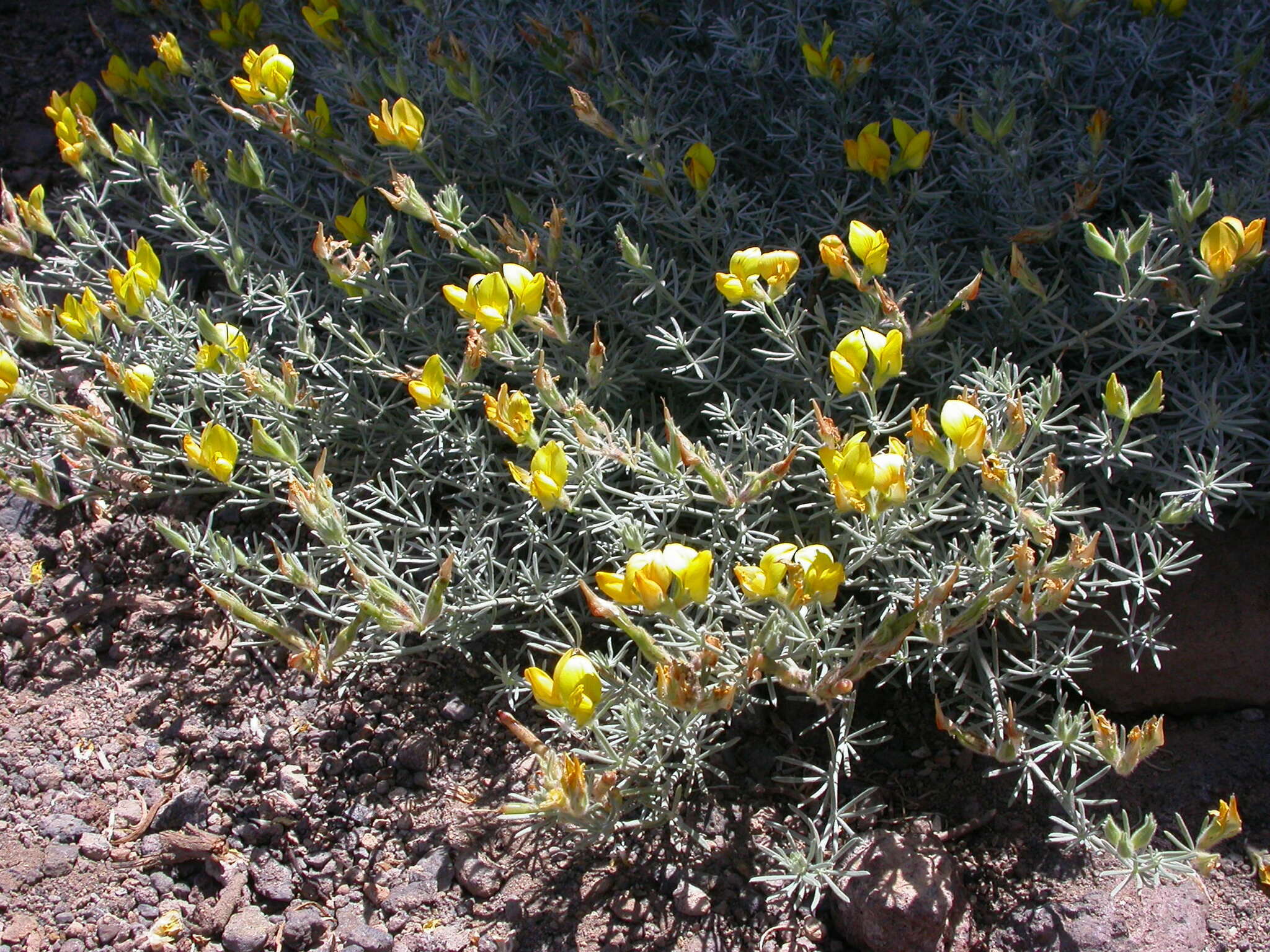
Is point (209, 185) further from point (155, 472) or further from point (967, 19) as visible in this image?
point (967, 19)

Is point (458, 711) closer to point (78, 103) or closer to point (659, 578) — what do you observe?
point (659, 578)

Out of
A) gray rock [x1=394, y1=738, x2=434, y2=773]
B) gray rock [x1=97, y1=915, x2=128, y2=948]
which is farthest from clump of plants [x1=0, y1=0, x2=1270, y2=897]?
gray rock [x1=97, y1=915, x2=128, y2=948]

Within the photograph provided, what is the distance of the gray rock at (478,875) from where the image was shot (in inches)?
93.2

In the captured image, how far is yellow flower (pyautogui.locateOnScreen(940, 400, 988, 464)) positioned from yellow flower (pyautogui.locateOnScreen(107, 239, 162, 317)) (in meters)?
1.92

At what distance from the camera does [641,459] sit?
8.79ft

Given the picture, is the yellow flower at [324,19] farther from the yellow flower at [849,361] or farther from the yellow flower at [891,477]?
the yellow flower at [891,477]

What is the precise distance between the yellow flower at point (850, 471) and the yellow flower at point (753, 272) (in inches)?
18.9

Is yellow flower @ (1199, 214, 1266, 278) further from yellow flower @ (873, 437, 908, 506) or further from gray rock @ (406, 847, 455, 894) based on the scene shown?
gray rock @ (406, 847, 455, 894)

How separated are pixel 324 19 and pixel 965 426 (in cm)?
213

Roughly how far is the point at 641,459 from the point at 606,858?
36.6 inches

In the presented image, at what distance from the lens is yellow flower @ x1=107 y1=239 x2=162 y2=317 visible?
265 centimetres

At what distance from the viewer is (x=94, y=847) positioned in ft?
8.14

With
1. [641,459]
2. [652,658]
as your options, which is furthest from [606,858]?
[641,459]

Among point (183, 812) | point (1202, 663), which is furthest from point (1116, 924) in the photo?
point (183, 812)
